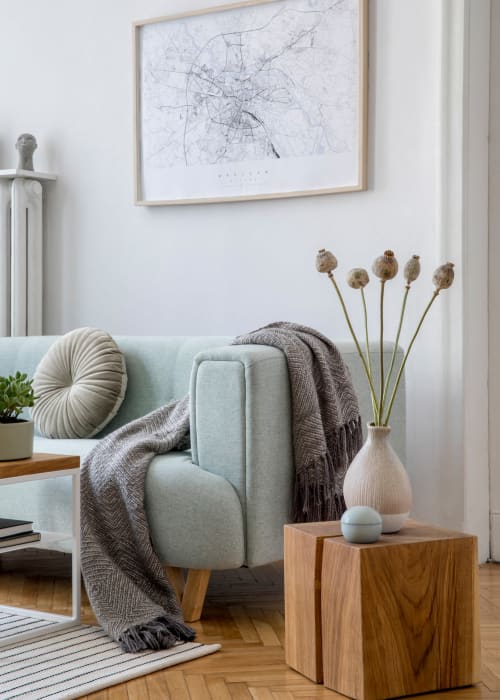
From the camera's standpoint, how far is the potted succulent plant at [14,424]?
2.65 metres

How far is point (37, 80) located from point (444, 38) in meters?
1.87

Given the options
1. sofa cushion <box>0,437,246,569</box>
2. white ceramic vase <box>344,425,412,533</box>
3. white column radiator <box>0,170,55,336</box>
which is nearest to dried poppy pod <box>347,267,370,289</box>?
white ceramic vase <box>344,425,412,533</box>

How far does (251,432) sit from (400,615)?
0.71 meters

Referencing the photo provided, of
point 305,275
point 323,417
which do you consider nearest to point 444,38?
point 305,275

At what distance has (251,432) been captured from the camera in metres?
2.73

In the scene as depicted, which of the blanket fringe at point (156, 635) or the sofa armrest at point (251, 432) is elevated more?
the sofa armrest at point (251, 432)

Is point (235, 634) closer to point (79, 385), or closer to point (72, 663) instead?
point (72, 663)

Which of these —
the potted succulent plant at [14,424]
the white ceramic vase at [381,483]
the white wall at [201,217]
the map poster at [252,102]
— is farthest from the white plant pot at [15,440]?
the map poster at [252,102]

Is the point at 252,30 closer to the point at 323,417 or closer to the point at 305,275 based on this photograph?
the point at 305,275

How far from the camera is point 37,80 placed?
4.52 m

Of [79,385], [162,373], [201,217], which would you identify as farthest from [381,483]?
[201,217]

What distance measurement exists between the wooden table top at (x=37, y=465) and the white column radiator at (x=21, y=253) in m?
1.72

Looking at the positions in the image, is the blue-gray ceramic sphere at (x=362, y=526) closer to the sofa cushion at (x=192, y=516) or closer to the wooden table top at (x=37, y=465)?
the sofa cushion at (x=192, y=516)

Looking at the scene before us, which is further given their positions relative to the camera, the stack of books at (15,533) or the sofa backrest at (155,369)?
the sofa backrest at (155,369)
